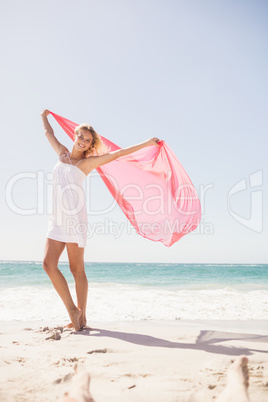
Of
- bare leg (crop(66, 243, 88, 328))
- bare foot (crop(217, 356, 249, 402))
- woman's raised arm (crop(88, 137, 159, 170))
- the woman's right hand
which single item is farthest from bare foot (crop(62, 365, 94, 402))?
the woman's right hand

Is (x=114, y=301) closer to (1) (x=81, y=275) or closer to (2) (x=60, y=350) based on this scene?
(1) (x=81, y=275)

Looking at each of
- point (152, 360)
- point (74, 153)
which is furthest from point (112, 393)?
point (74, 153)

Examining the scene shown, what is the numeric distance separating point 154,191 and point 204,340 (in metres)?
2.18

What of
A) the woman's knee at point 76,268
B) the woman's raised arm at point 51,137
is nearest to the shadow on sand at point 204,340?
the woman's knee at point 76,268

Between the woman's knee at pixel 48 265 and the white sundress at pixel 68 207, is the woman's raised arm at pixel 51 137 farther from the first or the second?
the woman's knee at pixel 48 265

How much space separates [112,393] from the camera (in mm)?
1831

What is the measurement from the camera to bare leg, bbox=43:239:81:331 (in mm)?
3527

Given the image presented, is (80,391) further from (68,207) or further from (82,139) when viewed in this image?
(82,139)

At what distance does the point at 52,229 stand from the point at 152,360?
1860mm

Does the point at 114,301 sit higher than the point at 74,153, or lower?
lower

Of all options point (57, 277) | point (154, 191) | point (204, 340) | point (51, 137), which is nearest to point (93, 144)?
point (51, 137)

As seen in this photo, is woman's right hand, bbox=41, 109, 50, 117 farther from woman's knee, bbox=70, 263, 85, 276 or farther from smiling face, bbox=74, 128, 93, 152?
woman's knee, bbox=70, 263, 85, 276

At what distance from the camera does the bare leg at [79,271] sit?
3.72 metres

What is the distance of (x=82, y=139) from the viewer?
3.93 meters
